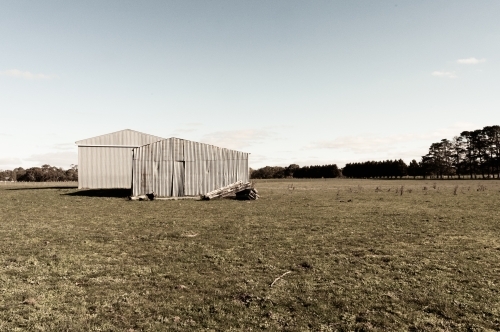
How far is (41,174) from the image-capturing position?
12450cm

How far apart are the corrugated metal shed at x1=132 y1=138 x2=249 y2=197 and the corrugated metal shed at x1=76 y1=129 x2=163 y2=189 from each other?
13.6 metres

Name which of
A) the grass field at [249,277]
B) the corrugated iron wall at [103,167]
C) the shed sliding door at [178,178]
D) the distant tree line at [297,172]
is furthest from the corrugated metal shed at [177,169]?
the distant tree line at [297,172]

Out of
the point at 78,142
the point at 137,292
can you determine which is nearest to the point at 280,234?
the point at 137,292

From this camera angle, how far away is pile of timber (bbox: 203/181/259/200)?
29.4m

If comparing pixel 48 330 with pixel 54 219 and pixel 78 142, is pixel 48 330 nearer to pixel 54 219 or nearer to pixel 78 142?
pixel 54 219

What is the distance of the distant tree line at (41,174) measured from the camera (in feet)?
408

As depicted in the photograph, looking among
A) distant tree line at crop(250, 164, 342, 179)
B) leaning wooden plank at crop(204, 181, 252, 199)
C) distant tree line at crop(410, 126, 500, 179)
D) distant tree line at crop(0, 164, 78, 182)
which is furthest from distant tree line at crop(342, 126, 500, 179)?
distant tree line at crop(0, 164, 78, 182)

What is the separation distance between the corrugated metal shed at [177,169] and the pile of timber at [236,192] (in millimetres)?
1653

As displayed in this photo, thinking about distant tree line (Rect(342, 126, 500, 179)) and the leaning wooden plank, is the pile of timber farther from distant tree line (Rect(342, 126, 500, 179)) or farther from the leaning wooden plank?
distant tree line (Rect(342, 126, 500, 179))

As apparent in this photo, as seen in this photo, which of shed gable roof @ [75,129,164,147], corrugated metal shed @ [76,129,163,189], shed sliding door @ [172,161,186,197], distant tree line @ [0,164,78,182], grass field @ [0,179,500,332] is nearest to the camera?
grass field @ [0,179,500,332]

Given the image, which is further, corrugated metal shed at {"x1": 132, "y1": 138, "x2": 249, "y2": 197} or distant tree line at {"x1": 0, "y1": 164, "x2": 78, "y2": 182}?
distant tree line at {"x1": 0, "y1": 164, "x2": 78, "y2": 182}

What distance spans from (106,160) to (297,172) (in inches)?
4804

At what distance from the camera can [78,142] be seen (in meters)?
41.2

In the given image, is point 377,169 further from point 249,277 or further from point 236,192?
point 249,277
